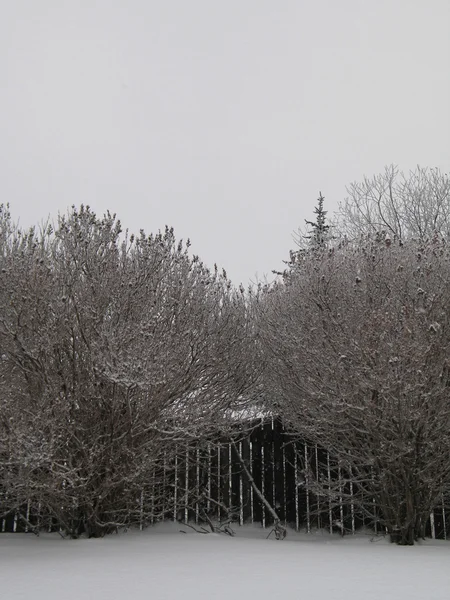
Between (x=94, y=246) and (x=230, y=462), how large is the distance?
3885 millimetres

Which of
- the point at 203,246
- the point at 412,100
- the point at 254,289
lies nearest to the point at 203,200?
the point at 203,246


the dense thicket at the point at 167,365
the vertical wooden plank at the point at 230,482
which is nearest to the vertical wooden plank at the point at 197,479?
the vertical wooden plank at the point at 230,482

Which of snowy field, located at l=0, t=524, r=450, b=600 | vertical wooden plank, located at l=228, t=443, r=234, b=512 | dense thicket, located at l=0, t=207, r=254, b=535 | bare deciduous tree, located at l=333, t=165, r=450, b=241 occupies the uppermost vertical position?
bare deciduous tree, located at l=333, t=165, r=450, b=241

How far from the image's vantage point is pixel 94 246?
21.9 feet

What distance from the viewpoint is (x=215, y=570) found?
15.9 ft

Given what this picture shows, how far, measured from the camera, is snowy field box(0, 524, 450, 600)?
3.99 m

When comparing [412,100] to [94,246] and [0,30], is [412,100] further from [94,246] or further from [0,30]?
[94,246]

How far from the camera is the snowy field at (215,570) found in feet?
13.1

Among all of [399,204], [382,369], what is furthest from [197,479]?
[399,204]

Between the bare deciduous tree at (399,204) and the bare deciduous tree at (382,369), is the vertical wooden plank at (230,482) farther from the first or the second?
the bare deciduous tree at (399,204)

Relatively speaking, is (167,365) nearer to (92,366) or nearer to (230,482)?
(92,366)

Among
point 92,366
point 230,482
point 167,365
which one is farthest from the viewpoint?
point 230,482

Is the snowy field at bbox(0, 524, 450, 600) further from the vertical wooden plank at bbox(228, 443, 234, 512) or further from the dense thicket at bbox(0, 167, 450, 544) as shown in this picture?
the vertical wooden plank at bbox(228, 443, 234, 512)

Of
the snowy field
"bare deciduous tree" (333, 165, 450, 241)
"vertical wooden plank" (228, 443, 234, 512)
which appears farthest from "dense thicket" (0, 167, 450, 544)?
"bare deciduous tree" (333, 165, 450, 241)
